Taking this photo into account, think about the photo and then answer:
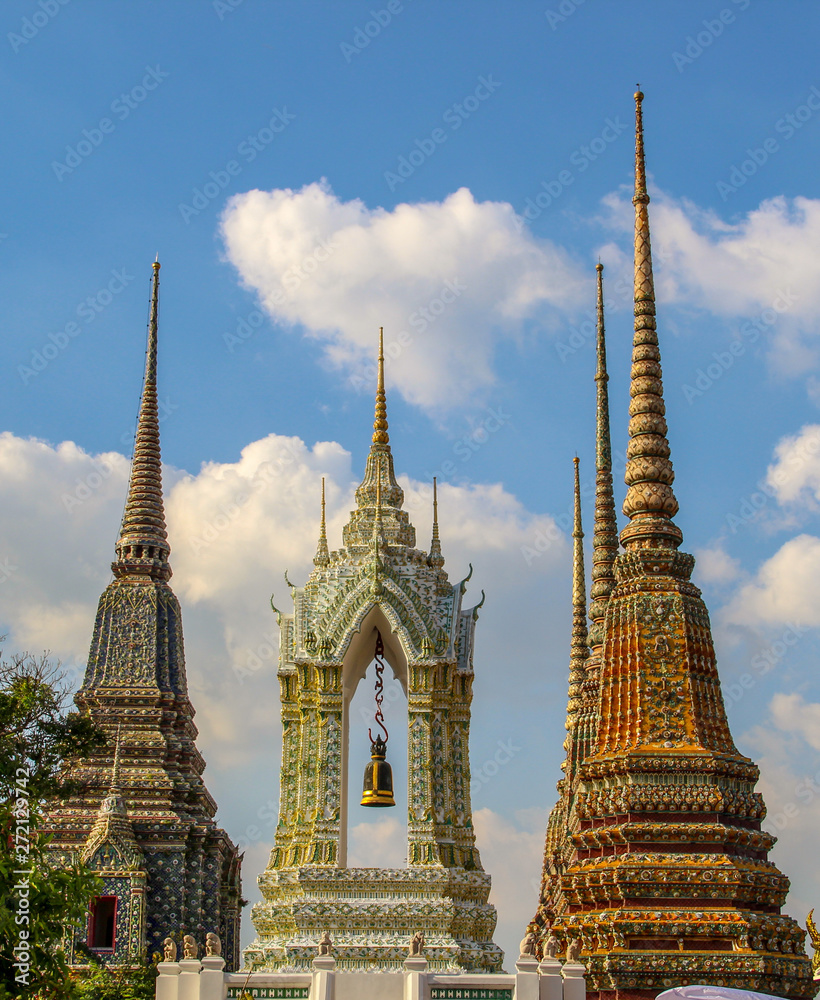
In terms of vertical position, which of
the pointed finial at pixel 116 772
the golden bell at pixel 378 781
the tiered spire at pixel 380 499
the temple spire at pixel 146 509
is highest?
the temple spire at pixel 146 509

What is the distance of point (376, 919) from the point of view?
3244 cm

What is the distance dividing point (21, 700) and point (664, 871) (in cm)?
1327

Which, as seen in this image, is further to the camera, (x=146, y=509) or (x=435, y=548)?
(x=146, y=509)

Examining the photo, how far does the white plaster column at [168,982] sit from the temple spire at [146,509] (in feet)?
93.6

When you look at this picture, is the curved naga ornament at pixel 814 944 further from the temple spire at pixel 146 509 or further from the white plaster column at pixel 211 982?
the temple spire at pixel 146 509

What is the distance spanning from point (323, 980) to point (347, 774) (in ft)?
28.5

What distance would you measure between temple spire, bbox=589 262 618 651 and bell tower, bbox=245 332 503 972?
1046 cm

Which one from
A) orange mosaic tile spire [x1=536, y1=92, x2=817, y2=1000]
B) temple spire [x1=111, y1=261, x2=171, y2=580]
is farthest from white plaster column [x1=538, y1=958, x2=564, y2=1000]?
temple spire [x1=111, y1=261, x2=171, y2=580]

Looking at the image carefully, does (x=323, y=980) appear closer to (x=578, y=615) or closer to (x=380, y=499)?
(x=380, y=499)

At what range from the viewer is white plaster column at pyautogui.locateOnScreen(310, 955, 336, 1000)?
26.0 metres

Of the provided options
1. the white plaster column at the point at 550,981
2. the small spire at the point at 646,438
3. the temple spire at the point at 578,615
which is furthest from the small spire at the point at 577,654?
the white plaster column at the point at 550,981

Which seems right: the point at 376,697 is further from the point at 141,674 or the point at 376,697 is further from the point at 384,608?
the point at 141,674

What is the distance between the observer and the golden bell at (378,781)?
34469mm

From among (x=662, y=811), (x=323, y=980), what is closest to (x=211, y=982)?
(x=323, y=980)
